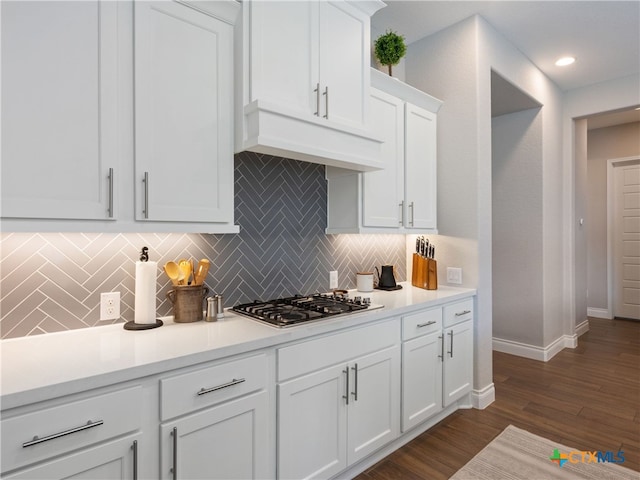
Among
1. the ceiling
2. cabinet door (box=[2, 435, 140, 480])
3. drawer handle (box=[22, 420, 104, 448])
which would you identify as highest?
the ceiling

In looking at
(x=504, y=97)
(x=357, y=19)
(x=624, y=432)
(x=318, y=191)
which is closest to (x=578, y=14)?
(x=504, y=97)

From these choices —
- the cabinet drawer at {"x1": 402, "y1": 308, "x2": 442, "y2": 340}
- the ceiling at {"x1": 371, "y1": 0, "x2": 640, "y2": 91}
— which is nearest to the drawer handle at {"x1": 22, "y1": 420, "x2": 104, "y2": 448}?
the cabinet drawer at {"x1": 402, "y1": 308, "x2": 442, "y2": 340}

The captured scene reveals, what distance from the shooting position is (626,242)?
19.0 ft

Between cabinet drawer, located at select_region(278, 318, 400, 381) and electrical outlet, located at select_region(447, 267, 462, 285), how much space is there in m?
1.03

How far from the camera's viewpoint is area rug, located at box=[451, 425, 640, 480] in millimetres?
2062

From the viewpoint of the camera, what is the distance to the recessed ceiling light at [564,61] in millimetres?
3661

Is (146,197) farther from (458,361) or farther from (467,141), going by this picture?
(467,141)

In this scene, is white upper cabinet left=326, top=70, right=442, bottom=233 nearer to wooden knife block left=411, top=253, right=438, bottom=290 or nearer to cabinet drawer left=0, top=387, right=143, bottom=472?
wooden knife block left=411, top=253, right=438, bottom=290

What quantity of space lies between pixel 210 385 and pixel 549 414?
2676mm

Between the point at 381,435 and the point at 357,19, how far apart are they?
8.09 ft

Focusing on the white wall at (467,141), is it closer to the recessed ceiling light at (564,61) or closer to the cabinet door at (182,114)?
the recessed ceiling light at (564,61)

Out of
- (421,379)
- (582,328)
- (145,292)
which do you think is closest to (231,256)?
(145,292)

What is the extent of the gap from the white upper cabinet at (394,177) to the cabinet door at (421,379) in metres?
0.80

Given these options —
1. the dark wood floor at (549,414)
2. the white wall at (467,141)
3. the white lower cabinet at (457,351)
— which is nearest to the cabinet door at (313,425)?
the dark wood floor at (549,414)
